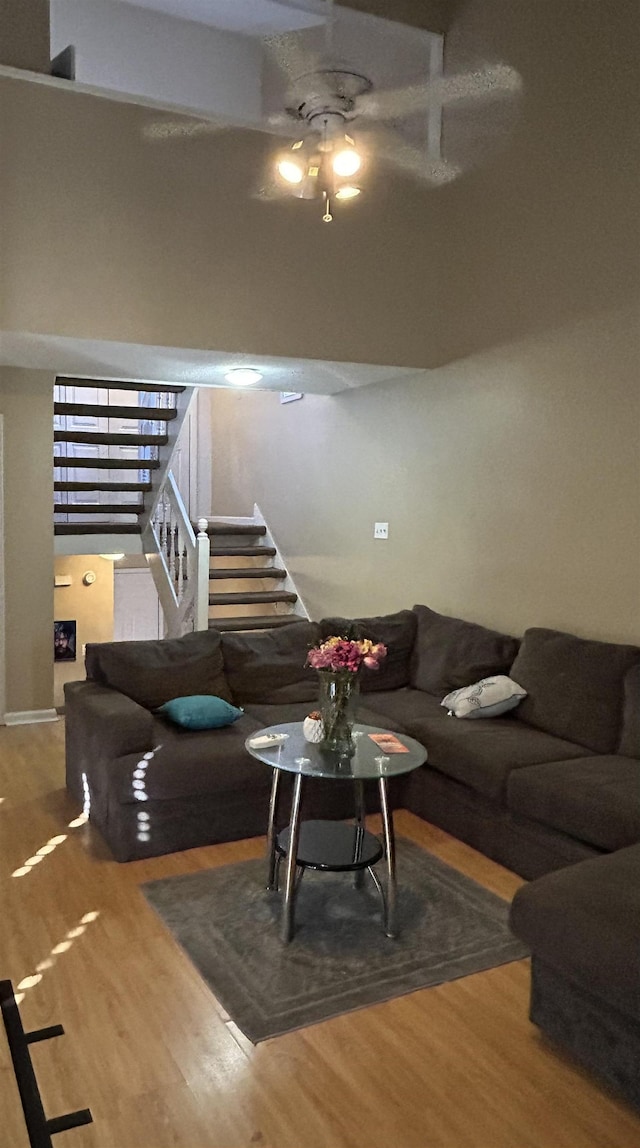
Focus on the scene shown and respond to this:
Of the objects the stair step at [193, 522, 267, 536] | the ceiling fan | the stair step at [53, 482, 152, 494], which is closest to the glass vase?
the ceiling fan

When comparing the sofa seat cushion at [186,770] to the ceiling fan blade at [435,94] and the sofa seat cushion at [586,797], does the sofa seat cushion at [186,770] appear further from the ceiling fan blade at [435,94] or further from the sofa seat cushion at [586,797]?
the ceiling fan blade at [435,94]

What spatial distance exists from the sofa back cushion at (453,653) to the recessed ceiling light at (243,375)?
1.81m

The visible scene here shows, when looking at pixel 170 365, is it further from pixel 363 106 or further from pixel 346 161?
pixel 346 161

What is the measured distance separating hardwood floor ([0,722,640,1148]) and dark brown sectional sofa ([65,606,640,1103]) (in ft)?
0.60

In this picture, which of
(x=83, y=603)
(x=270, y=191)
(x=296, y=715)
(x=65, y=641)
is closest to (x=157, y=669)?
(x=296, y=715)

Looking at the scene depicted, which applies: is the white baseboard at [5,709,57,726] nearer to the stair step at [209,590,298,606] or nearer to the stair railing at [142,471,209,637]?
the stair railing at [142,471,209,637]

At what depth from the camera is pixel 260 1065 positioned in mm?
2244

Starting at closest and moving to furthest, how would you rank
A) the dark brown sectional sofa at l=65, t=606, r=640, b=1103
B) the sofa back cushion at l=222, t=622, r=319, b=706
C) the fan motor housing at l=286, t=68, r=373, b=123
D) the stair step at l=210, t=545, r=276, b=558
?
the dark brown sectional sofa at l=65, t=606, r=640, b=1103, the sofa back cushion at l=222, t=622, r=319, b=706, the fan motor housing at l=286, t=68, r=373, b=123, the stair step at l=210, t=545, r=276, b=558

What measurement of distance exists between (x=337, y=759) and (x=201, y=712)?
39.0 inches

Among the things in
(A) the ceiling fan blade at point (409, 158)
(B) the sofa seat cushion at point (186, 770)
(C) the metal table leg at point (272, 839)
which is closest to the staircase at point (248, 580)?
(B) the sofa seat cushion at point (186, 770)

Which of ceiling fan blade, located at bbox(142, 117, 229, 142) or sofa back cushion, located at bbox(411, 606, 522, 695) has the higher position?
ceiling fan blade, located at bbox(142, 117, 229, 142)

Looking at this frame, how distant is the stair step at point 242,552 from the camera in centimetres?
723

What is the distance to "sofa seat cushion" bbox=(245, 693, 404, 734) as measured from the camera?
4086 mm

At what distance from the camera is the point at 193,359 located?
4.81m
